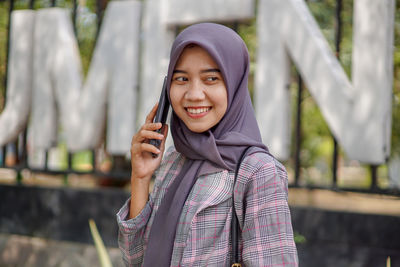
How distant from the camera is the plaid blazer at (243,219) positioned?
119 centimetres

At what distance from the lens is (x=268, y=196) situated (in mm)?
1205

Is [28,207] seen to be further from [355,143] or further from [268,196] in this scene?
[268,196]

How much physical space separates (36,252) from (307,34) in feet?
9.98

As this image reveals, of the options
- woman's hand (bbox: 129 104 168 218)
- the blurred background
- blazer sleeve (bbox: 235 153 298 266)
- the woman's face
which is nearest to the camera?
blazer sleeve (bbox: 235 153 298 266)

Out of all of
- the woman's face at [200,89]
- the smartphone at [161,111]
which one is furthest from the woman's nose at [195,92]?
the smartphone at [161,111]

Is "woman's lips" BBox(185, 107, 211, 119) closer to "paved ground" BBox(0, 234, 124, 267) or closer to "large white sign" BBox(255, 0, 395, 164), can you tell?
"large white sign" BBox(255, 0, 395, 164)

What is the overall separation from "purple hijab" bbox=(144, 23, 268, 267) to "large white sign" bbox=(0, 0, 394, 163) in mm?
2014

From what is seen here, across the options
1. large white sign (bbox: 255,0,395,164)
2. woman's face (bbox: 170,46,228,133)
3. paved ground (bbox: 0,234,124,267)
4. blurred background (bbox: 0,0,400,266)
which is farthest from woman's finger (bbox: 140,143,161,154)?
paved ground (bbox: 0,234,124,267)

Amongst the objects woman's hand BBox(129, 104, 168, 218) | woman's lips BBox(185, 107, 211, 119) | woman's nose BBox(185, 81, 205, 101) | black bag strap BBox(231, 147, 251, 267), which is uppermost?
woman's nose BBox(185, 81, 205, 101)

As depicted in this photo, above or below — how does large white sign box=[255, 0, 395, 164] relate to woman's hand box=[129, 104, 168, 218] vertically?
above

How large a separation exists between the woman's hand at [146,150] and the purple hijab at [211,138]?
7cm

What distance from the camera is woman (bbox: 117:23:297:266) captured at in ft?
3.96

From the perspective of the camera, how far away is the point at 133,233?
137 centimetres

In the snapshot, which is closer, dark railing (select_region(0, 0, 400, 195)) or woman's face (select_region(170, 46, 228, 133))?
woman's face (select_region(170, 46, 228, 133))
